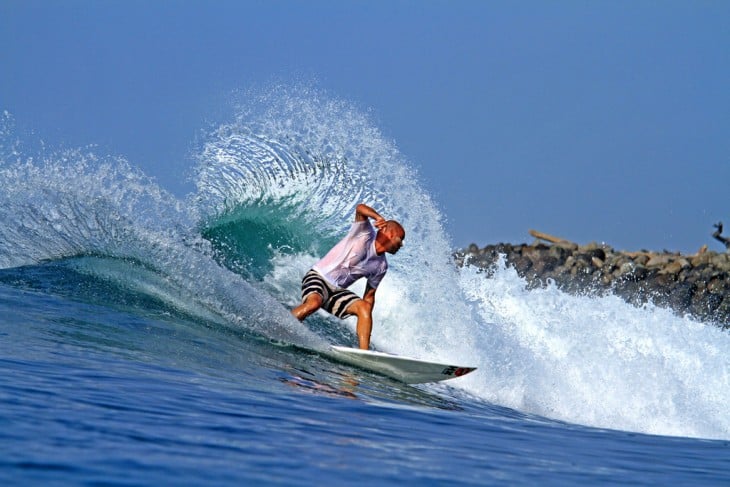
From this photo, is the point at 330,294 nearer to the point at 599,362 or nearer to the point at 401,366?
the point at 401,366

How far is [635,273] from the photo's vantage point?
28.8m

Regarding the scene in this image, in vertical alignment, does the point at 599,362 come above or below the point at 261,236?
below

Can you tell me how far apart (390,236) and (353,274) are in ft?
1.98

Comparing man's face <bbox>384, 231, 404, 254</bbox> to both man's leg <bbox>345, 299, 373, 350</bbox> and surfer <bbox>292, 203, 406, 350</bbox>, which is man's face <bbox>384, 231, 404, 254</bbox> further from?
man's leg <bbox>345, 299, 373, 350</bbox>

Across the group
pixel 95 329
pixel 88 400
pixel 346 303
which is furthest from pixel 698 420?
pixel 88 400

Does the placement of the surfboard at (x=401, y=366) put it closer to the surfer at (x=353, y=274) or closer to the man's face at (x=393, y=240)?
the surfer at (x=353, y=274)

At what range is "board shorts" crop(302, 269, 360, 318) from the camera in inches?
372

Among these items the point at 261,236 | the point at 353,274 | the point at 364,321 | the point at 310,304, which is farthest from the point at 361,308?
the point at 261,236

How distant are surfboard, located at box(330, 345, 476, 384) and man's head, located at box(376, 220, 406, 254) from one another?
0.98m

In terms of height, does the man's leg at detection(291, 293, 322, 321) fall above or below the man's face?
below

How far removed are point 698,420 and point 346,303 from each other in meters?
3.54

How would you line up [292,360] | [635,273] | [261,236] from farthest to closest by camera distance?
[635,273] < [261,236] < [292,360]

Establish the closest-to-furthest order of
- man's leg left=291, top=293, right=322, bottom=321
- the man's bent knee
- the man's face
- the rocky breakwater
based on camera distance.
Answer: the man's face < the man's bent knee < man's leg left=291, top=293, right=322, bottom=321 < the rocky breakwater

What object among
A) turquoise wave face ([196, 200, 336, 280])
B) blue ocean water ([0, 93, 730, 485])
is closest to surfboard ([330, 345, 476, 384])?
blue ocean water ([0, 93, 730, 485])
